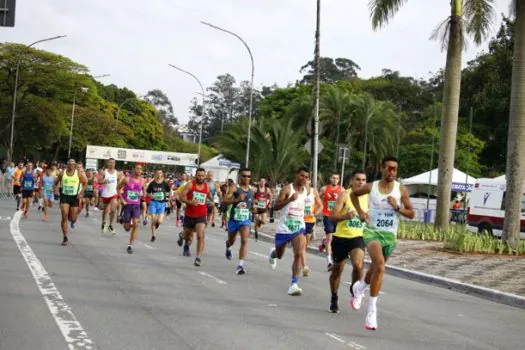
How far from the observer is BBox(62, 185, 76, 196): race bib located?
59.7ft

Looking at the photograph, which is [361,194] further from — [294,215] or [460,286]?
[460,286]

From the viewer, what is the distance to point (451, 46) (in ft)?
82.9

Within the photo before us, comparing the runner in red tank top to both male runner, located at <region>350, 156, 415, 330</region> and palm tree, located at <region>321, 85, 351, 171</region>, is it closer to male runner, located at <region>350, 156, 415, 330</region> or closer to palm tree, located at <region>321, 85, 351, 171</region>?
male runner, located at <region>350, 156, 415, 330</region>

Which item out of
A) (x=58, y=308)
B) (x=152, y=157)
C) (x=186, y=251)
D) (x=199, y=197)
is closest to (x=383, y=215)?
(x=58, y=308)

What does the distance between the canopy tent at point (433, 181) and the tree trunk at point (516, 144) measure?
1520cm

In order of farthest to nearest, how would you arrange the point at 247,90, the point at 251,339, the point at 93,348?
the point at 247,90 → the point at 251,339 → the point at 93,348

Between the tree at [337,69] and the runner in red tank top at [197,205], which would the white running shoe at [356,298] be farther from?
the tree at [337,69]

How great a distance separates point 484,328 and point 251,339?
339 cm

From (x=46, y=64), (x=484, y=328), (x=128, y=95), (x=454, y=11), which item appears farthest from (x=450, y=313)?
(x=128, y=95)

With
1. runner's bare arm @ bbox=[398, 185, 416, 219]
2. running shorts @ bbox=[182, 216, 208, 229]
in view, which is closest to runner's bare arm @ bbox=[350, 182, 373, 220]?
runner's bare arm @ bbox=[398, 185, 416, 219]

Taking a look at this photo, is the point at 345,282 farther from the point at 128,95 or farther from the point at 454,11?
the point at 128,95

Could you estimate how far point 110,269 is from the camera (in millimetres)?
13812

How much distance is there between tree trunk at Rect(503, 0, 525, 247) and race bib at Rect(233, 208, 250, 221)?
910 centimetres

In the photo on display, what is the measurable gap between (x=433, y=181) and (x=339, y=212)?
114 feet
